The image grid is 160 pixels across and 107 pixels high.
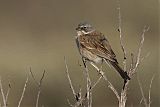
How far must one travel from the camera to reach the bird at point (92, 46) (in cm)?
966

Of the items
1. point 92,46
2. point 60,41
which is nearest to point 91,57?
point 92,46

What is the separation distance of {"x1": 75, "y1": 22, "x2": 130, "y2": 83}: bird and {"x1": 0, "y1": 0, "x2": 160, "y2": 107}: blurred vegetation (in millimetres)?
5062

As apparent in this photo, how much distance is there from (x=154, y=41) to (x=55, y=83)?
476cm

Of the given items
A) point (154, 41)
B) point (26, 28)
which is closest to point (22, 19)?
point (26, 28)

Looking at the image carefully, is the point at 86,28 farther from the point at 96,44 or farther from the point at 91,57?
the point at 91,57

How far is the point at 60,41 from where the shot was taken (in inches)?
855

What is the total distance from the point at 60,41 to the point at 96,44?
1182cm

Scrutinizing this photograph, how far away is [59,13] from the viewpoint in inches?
948

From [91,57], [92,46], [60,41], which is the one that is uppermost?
[92,46]

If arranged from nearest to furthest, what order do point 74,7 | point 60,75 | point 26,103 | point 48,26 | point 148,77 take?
point 26,103 → point 148,77 → point 60,75 → point 48,26 → point 74,7

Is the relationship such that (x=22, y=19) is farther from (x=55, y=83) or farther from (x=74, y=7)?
(x=55, y=83)

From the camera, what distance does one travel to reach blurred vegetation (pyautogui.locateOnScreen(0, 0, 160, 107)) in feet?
53.6

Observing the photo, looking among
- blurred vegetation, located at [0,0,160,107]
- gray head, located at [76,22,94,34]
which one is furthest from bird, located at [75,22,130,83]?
blurred vegetation, located at [0,0,160,107]

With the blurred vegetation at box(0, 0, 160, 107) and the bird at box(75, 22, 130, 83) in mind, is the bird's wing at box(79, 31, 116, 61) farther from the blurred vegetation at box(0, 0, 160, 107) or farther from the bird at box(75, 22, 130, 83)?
the blurred vegetation at box(0, 0, 160, 107)
